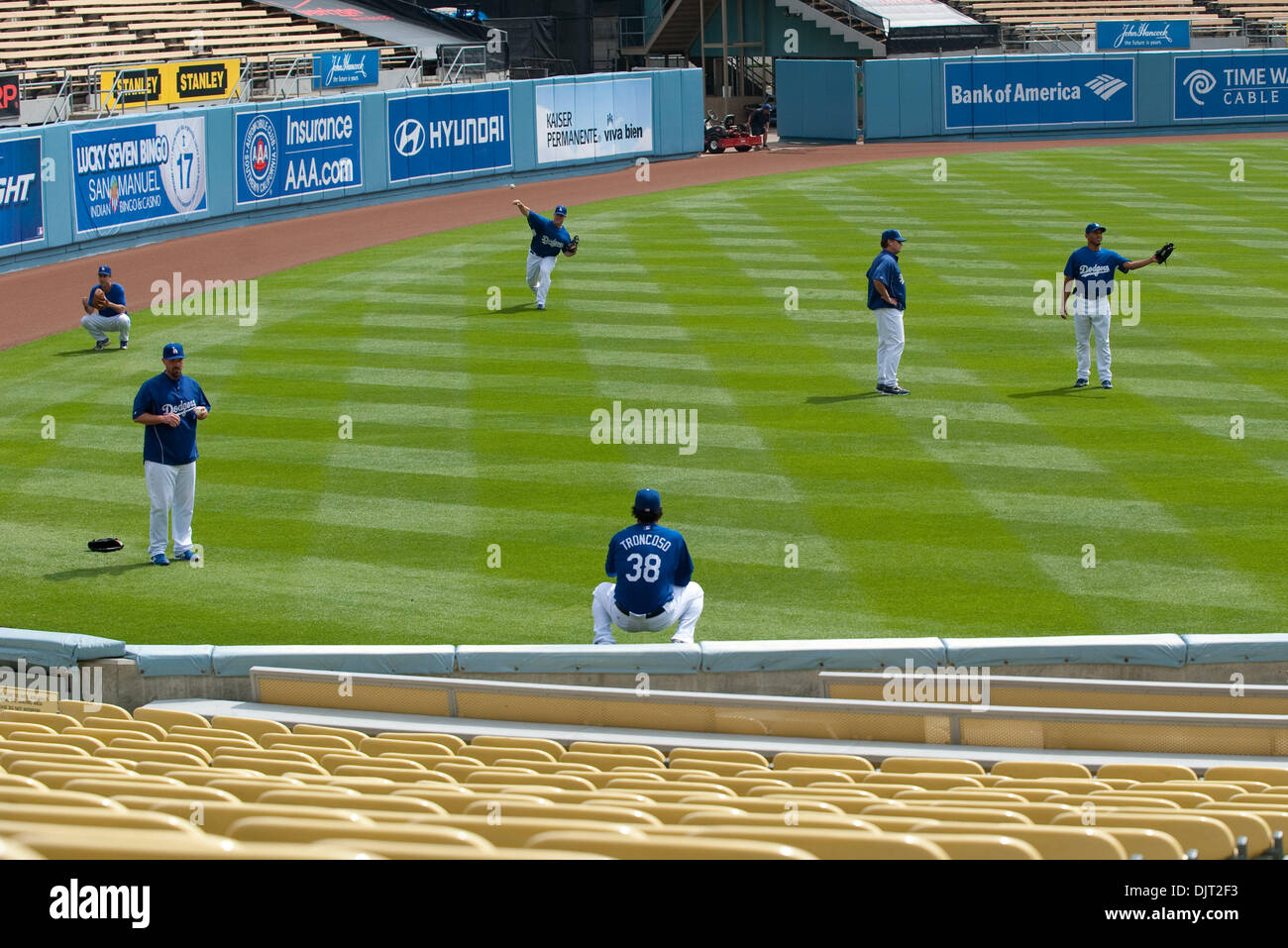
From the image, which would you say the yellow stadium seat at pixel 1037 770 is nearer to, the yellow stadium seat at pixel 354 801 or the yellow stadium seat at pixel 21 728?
the yellow stadium seat at pixel 354 801

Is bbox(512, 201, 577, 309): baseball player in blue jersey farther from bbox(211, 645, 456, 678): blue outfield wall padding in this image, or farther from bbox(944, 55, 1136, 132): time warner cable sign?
bbox(944, 55, 1136, 132): time warner cable sign

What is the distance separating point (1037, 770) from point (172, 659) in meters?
5.77

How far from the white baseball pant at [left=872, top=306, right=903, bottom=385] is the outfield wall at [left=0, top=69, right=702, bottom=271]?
1661cm

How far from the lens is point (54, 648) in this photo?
10141 mm

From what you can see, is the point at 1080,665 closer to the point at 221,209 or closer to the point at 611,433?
the point at 611,433

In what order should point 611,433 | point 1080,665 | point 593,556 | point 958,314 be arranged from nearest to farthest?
point 1080,665, point 593,556, point 611,433, point 958,314

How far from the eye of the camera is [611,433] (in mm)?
16359

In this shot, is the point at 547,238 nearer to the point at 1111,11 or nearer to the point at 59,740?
the point at 59,740

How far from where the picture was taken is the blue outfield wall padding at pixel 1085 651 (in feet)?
32.4

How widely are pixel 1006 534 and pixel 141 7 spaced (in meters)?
38.1

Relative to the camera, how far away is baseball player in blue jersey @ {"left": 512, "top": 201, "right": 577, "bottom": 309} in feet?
72.7

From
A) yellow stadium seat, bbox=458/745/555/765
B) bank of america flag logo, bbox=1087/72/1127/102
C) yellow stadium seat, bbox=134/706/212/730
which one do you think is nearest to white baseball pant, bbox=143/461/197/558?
yellow stadium seat, bbox=134/706/212/730

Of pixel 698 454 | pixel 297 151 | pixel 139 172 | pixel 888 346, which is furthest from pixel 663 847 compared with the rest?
pixel 297 151
